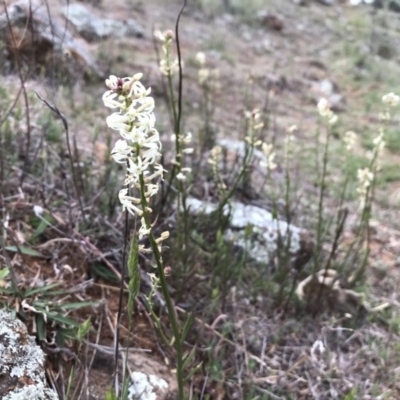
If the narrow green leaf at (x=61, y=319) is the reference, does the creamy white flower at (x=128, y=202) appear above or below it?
above

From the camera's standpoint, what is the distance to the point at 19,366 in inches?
48.7

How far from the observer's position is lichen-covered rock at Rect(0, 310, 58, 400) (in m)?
1.18

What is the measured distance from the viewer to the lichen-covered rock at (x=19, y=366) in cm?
118

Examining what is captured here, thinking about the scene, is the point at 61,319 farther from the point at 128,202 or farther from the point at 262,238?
the point at 262,238

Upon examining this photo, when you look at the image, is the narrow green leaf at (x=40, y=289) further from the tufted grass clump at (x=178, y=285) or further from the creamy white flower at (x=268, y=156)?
the creamy white flower at (x=268, y=156)

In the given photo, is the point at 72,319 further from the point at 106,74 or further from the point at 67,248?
the point at 106,74

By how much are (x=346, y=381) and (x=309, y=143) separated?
3944mm

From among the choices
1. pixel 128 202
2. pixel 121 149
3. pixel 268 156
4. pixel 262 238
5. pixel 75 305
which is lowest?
pixel 262 238

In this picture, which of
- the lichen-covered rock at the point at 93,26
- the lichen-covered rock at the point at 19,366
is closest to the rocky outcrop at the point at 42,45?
the lichen-covered rock at the point at 93,26

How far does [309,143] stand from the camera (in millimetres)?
5562

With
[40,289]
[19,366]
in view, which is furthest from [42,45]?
[19,366]

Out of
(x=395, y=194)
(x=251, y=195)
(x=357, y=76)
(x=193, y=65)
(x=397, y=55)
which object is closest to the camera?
(x=251, y=195)

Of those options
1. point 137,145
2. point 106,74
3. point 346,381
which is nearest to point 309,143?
point 106,74

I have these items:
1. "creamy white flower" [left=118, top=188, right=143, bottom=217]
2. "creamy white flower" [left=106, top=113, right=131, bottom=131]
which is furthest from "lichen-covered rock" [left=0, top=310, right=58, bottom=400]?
"creamy white flower" [left=106, top=113, right=131, bottom=131]
